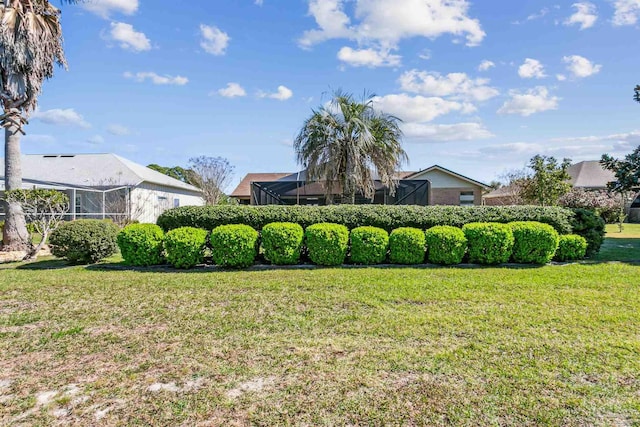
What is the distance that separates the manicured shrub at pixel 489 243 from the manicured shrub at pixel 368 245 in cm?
187

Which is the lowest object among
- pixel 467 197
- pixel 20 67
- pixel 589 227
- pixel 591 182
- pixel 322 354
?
pixel 322 354

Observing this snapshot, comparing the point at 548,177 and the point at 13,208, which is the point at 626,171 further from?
the point at 13,208

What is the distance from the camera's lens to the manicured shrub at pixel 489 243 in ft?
25.8

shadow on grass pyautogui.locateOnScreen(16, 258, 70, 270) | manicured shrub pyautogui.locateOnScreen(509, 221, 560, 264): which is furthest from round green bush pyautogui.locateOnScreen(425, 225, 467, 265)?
shadow on grass pyautogui.locateOnScreen(16, 258, 70, 270)

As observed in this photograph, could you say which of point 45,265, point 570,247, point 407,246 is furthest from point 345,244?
point 45,265

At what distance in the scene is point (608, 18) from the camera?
1005cm

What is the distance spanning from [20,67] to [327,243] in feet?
37.0

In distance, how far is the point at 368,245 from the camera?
794 cm

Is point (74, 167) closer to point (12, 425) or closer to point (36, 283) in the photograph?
point (36, 283)

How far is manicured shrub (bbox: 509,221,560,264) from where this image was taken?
312 inches

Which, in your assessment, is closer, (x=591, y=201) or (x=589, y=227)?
(x=589, y=227)

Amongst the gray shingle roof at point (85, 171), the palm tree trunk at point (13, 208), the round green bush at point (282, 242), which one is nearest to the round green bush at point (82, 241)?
the palm tree trunk at point (13, 208)

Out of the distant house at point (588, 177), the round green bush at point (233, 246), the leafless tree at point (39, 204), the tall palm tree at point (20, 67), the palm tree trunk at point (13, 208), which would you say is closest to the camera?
the round green bush at point (233, 246)

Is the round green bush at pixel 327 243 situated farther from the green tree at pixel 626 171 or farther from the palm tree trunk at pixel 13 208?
the green tree at pixel 626 171
